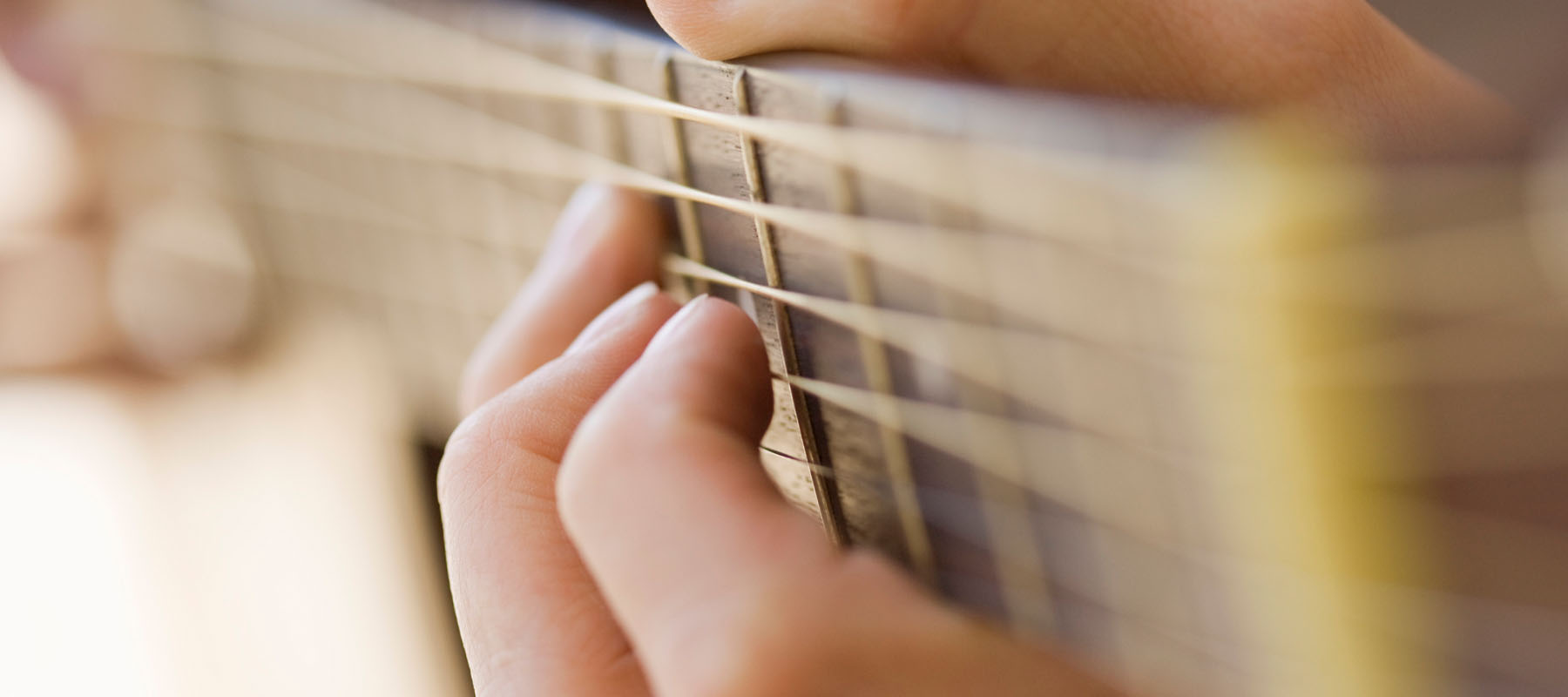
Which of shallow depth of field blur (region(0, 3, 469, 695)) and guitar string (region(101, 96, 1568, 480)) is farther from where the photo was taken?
shallow depth of field blur (region(0, 3, 469, 695))

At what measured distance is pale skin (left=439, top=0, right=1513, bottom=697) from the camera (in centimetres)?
30

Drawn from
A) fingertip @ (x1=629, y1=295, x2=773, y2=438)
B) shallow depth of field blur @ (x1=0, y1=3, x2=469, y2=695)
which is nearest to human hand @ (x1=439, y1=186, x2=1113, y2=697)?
fingertip @ (x1=629, y1=295, x2=773, y2=438)

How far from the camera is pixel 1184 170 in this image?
10.1 inches

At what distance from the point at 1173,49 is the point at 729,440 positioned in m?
0.22

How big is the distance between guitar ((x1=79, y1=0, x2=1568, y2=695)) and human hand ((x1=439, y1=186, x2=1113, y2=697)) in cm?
4

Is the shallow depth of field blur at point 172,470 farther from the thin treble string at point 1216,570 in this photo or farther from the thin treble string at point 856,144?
the thin treble string at point 1216,570

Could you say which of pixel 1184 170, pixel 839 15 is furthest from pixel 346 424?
pixel 1184 170

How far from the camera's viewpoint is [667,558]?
1.08ft

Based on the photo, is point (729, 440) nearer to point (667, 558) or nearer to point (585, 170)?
point (667, 558)

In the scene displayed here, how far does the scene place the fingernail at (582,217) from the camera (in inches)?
21.1

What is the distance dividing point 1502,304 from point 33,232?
139 cm

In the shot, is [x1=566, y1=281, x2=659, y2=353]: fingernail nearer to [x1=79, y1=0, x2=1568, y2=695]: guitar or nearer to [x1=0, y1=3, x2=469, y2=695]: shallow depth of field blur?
[x1=79, y1=0, x2=1568, y2=695]: guitar

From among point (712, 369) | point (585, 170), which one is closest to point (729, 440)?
point (712, 369)

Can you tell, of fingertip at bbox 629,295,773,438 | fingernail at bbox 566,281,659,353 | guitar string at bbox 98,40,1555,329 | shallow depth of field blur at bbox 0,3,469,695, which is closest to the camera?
guitar string at bbox 98,40,1555,329
